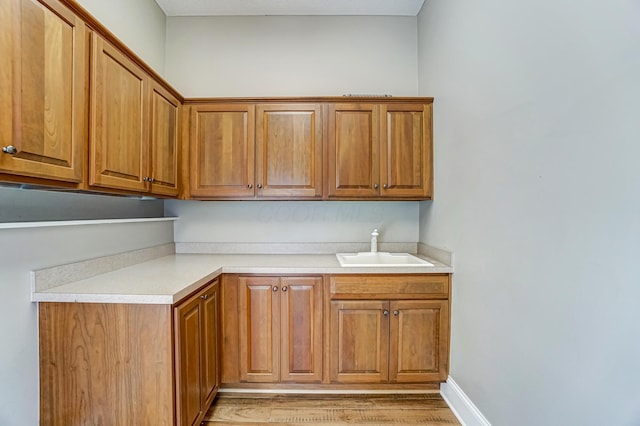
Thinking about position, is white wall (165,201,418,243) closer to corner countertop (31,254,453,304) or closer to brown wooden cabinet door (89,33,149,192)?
corner countertop (31,254,453,304)

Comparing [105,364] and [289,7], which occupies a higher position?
[289,7]

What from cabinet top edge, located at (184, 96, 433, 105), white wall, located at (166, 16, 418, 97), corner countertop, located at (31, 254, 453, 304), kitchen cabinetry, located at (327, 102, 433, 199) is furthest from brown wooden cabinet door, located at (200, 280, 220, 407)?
white wall, located at (166, 16, 418, 97)

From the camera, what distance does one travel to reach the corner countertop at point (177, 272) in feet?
4.35

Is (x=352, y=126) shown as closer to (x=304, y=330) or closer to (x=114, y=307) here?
(x=304, y=330)

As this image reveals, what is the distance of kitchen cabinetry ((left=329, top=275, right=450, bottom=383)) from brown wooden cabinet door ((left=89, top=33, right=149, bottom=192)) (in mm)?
1376

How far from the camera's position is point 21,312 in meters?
1.28

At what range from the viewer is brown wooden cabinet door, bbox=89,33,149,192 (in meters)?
1.37

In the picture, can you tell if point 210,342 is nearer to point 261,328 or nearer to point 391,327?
point 261,328

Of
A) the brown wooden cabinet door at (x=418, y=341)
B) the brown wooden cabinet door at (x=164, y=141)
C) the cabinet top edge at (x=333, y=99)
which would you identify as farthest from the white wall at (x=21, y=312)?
the brown wooden cabinet door at (x=418, y=341)

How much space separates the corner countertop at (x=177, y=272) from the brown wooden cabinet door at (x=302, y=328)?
10 cm

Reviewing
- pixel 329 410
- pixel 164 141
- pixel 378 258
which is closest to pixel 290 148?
pixel 164 141

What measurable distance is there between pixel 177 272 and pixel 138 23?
74.0 inches

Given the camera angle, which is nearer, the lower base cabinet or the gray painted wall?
the gray painted wall

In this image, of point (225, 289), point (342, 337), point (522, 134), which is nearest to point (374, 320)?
point (342, 337)
